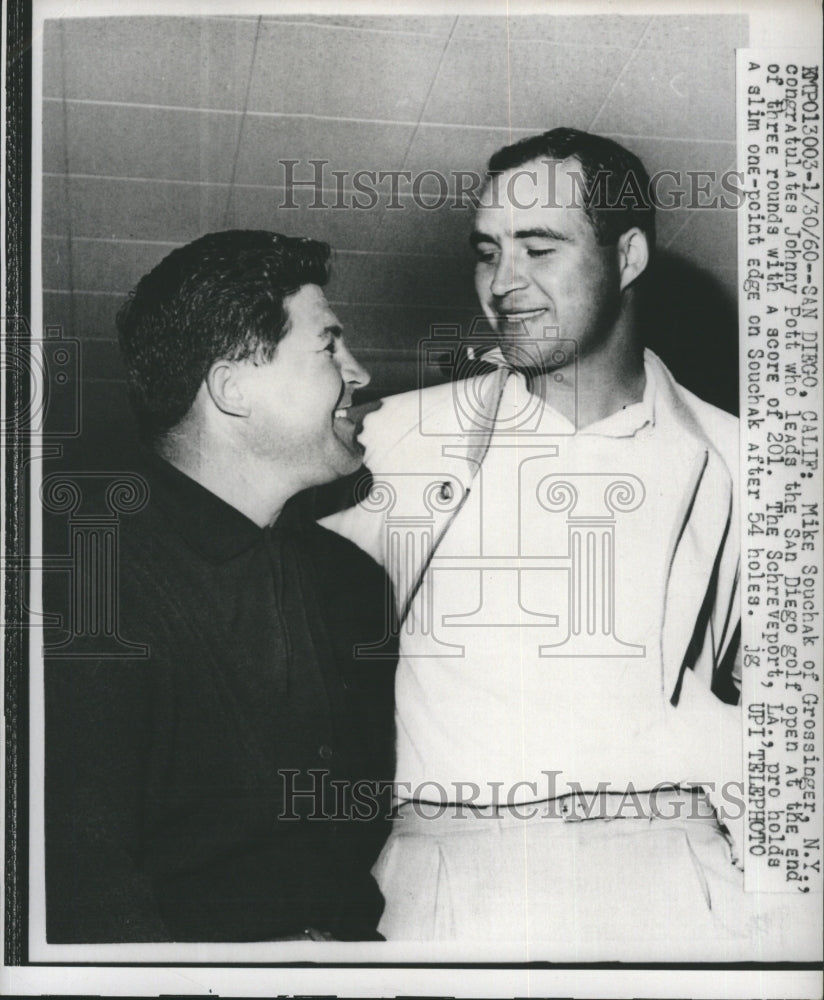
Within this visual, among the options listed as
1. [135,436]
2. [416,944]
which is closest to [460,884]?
[416,944]

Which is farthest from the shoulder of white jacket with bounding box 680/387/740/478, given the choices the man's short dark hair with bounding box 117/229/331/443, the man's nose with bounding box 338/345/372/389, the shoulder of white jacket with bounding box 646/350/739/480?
the man's short dark hair with bounding box 117/229/331/443

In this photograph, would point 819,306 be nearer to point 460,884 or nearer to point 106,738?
point 460,884

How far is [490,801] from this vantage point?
1434 millimetres

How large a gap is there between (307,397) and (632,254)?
532 millimetres

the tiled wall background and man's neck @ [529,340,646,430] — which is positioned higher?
the tiled wall background

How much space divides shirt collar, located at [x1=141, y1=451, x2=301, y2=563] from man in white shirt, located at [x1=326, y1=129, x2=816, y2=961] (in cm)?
12

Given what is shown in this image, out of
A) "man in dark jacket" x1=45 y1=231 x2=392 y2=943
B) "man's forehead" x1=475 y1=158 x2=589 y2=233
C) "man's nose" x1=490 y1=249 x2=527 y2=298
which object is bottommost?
"man in dark jacket" x1=45 y1=231 x2=392 y2=943

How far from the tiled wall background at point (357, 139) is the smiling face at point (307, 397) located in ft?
0.12

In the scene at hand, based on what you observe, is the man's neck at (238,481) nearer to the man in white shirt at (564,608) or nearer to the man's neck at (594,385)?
the man in white shirt at (564,608)

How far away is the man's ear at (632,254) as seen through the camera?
58.1 inches

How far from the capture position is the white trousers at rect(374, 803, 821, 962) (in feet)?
4.70

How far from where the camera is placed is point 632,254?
1476 mm

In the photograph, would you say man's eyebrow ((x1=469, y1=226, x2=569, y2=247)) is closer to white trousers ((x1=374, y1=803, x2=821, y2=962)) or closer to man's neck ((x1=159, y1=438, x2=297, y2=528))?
man's neck ((x1=159, y1=438, x2=297, y2=528))

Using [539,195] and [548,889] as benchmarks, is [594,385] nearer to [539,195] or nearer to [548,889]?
[539,195]
